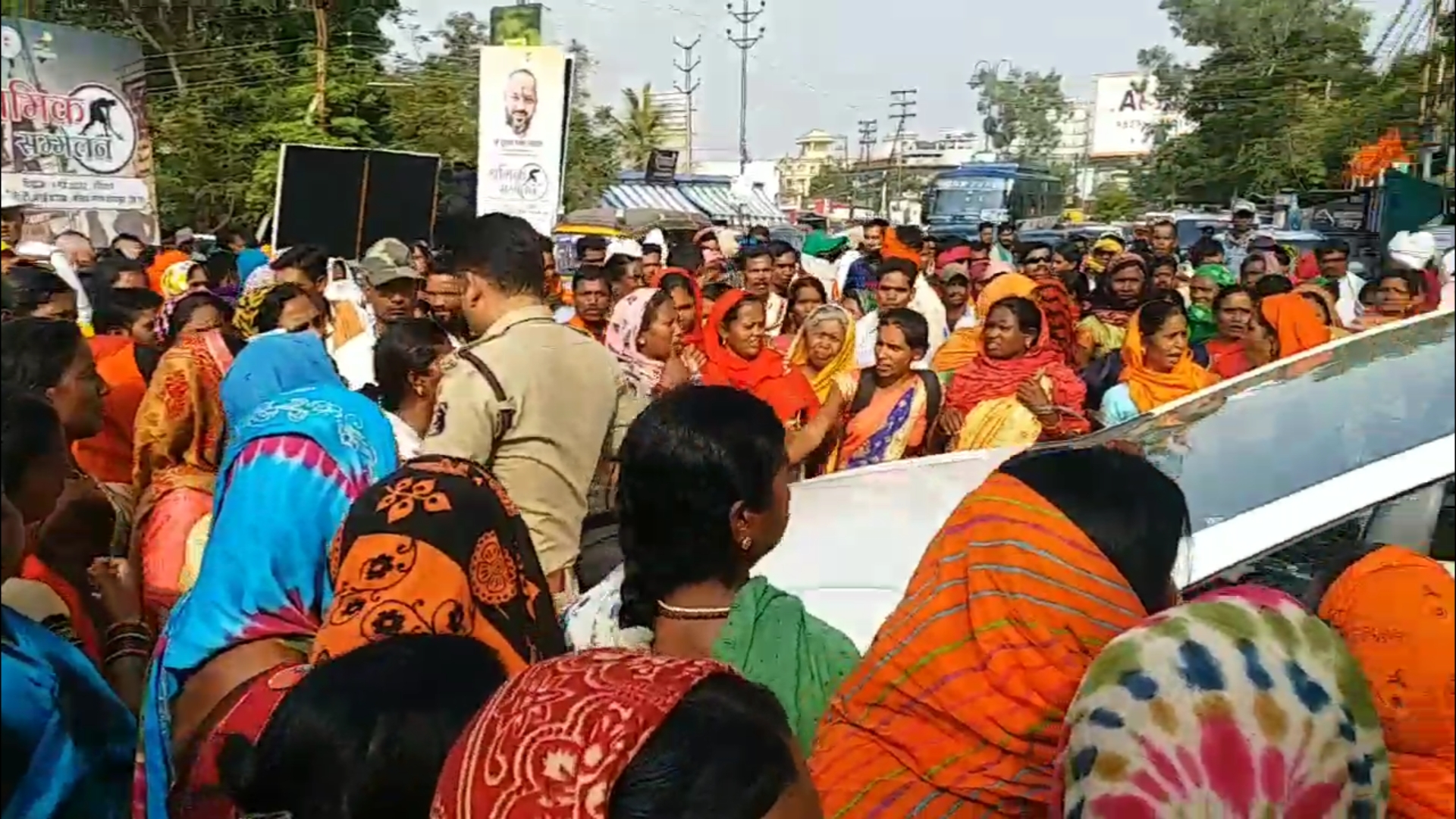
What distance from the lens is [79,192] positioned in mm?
2576

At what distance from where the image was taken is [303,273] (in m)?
5.85

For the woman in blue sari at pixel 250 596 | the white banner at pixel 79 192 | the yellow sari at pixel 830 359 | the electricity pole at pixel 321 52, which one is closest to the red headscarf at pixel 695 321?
the yellow sari at pixel 830 359

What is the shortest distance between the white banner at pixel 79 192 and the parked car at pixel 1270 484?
67.1 inches

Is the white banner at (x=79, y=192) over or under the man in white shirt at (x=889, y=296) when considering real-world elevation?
over

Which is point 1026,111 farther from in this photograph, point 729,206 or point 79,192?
point 79,192

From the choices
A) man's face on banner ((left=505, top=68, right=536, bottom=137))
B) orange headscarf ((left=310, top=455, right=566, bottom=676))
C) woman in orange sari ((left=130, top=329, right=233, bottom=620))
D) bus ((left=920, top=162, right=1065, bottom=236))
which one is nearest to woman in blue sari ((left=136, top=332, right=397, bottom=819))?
orange headscarf ((left=310, top=455, right=566, bottom=676))

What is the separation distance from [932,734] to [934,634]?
126mm

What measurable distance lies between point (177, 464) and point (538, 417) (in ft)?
3.28

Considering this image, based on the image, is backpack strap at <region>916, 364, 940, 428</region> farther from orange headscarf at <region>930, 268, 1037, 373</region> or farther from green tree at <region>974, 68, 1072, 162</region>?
green tree at <region>974, 68, 1072, 162</region>

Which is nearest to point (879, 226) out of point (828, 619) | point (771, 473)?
point (828, 619)

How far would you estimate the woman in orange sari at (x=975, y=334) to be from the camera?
5.95 metres

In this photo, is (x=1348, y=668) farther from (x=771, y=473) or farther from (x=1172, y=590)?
(x=771, y=473)

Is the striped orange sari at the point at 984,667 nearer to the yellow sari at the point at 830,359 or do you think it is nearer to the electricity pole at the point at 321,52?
the yellow sari at the point at 830,359

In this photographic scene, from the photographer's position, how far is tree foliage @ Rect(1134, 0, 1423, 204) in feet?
12.2
